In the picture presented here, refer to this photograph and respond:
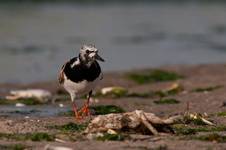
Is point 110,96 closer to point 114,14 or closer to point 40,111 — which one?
point 40,111

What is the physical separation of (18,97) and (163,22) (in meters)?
21.0

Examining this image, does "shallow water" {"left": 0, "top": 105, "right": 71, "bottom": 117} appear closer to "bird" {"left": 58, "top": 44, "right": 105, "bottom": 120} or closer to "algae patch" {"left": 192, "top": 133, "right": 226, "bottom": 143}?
"bird" {"left": 58, "top": 44, "right": 105, "bottom": 120}

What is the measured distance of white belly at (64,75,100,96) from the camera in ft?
35.7

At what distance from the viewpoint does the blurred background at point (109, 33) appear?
23188 millimetres

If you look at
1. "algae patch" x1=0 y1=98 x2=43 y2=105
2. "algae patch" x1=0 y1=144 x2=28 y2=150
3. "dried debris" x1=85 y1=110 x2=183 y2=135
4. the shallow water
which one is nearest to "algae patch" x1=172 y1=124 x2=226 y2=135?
"dried debris" x1=85 y1=110 x2=183 y2=135

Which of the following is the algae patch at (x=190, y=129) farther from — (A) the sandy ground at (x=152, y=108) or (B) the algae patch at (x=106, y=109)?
(B) the algae patch at (x=106, y=109)

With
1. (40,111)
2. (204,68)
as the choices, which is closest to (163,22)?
(204,68)

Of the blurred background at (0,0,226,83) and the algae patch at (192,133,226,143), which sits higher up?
the blurred background at (0,0,226,83)

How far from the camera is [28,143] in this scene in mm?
8430

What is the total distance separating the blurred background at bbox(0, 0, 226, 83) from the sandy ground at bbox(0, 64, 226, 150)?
2118 mm

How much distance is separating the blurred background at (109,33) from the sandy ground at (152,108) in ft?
6.95

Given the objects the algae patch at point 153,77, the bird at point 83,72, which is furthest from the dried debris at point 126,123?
the algae patch at point 153,77

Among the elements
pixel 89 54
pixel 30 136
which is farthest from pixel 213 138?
pixel 89 54

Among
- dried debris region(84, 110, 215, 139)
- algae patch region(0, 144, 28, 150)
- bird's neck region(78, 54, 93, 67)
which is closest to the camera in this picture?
algae patch region(0, 144, 28, 150)
